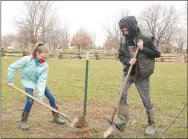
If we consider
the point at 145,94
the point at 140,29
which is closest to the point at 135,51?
the point at 140,29

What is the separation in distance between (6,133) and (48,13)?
3933 centimetres

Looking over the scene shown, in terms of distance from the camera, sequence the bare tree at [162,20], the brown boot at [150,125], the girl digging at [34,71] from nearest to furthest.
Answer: the girl digging at [34,71], the brown boot at [150,125], the bare tree at [162,20]

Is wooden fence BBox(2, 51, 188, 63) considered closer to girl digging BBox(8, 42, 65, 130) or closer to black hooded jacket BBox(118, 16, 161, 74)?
girl digging BBox(8, 42, 65, 130)

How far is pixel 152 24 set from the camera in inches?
2489

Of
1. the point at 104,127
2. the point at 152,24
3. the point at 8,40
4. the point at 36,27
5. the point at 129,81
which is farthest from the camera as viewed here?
the point at 8,40

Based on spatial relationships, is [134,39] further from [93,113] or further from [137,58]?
[93,113]

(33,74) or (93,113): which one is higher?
(33,74)

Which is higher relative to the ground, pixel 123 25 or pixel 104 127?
pixel 123 25

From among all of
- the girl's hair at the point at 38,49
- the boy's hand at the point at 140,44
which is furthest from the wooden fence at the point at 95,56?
the boy's hand at the point at 140,44

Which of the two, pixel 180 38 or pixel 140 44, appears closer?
pixel 140 44

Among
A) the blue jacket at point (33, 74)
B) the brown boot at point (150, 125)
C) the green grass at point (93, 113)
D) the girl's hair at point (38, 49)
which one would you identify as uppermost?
the girl's hair at point (38, 49)

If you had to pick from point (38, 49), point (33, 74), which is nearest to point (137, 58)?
point (38, 49)

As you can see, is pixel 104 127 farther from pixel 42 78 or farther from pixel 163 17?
pixel 163 17

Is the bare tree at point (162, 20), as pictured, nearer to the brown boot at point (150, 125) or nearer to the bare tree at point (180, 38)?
the bare tree at point (180, 38)
